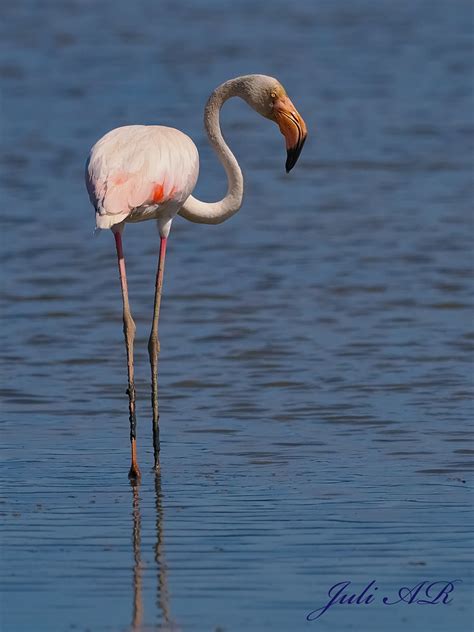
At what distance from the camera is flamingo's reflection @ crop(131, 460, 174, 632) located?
5234 millimetres

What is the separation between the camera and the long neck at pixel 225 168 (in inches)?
323

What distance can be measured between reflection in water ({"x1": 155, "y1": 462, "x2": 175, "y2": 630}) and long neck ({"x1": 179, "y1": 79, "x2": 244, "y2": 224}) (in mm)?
1898

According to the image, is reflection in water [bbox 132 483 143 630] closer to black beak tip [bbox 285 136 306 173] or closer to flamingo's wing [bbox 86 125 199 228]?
flamingo's wing [bbox 86 125 199 228]

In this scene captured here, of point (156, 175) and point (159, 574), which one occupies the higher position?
point (156, 175)

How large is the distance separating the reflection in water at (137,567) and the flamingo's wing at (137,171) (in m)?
1.39

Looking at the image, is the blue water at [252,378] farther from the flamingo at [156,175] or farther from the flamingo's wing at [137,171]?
the flamingo's wing at [137,171]

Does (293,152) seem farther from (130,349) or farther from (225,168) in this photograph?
(130,349)

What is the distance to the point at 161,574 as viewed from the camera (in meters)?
5.72
